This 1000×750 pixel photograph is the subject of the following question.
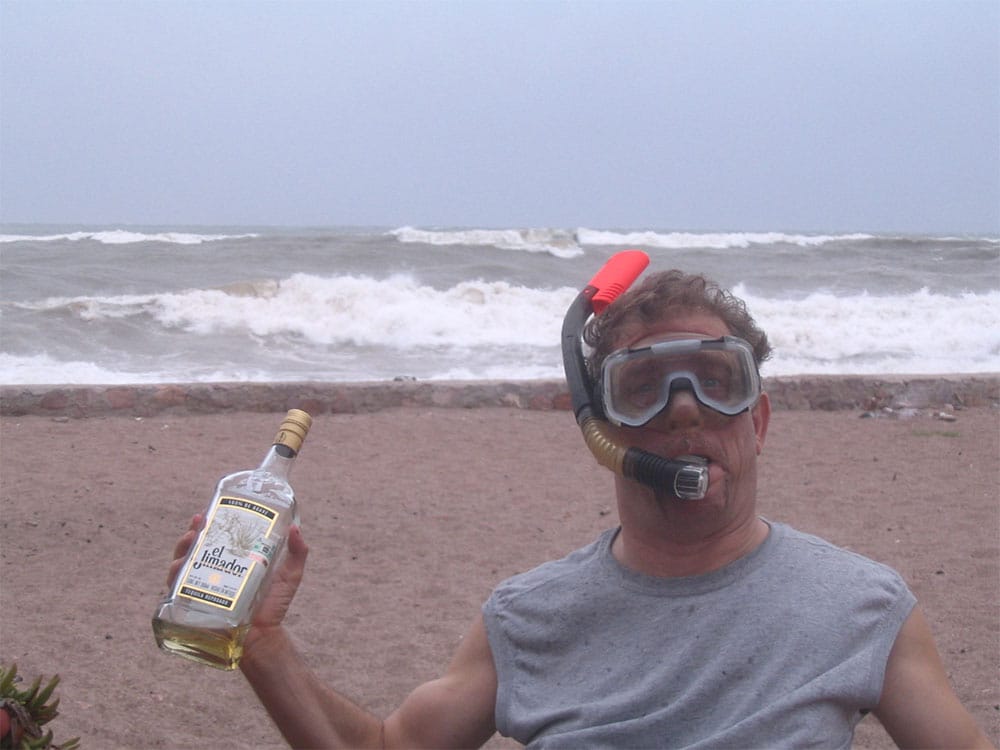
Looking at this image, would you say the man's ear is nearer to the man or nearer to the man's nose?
the man

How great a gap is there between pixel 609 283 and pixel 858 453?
5687 mm

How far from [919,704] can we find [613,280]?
82 centimetres

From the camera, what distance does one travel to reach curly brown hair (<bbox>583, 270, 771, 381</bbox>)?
5.67ft

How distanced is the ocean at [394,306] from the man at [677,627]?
27.2 ft

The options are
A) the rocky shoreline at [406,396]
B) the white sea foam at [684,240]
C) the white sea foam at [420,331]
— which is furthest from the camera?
the white sea foam at [684,240]

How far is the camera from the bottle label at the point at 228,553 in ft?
5.07

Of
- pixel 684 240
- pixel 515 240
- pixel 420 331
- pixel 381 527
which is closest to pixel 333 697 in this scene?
pixel 381 527

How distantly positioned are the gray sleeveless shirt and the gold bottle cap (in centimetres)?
45

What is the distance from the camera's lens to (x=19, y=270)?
18406 mm

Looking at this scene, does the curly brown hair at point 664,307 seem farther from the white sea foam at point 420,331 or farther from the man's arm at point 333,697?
the white sea foam at point 420,331

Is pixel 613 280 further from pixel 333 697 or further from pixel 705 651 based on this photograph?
pixel 333 697

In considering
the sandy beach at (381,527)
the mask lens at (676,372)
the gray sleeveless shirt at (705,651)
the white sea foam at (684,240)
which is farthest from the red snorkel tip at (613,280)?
the white sea foam at (684,240)

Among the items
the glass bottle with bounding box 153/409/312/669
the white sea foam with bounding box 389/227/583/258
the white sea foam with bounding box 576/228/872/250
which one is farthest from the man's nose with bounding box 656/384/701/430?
Result: the white sea foam with bounding box 576/228/872/250

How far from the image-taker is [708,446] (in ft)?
5.35
